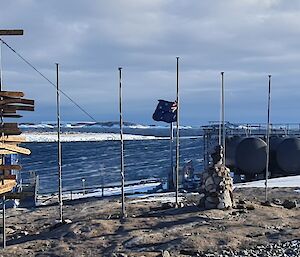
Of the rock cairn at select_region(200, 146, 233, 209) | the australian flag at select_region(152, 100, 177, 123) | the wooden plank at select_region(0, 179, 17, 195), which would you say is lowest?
the rock cairn at select_region(200, 146, 233, 209)

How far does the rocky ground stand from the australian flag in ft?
41.3

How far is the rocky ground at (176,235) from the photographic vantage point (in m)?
18.8

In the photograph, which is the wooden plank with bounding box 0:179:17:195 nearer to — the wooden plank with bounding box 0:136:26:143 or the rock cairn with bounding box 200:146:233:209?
the wooden plank with bounding box 0:136:26:143

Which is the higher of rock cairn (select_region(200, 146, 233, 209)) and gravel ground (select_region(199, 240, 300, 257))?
rock cairn (select_region(200, 146, 233, 209))

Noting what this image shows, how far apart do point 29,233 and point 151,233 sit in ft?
20.9

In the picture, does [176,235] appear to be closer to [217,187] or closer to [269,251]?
[269,251]

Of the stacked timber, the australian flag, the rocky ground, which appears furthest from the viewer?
the australian flag

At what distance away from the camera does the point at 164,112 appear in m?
39.1

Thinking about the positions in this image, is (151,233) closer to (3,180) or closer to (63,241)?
(63,241)

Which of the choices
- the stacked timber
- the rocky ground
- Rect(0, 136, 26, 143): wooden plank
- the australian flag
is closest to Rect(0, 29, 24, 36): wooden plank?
the stacked timber

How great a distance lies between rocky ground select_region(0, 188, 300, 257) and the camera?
18797 mm

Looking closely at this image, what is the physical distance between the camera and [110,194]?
40562 millimetres

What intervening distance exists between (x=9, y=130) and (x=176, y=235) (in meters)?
9.61

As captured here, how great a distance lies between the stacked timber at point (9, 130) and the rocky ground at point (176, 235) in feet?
22.3
